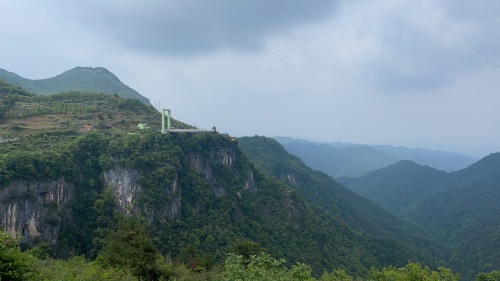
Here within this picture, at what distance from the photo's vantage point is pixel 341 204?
128375 mm

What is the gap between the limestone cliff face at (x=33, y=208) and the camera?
126 feet

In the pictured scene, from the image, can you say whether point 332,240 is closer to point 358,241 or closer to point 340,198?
point 358,241

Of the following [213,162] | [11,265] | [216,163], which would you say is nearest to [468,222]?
[216,163]

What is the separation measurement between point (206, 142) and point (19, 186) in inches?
1381

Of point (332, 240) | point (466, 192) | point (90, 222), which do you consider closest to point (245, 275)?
point (90, 222)

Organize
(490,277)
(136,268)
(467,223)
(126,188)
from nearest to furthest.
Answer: (136,268) → (490,277) → (126,188) → (467,223)

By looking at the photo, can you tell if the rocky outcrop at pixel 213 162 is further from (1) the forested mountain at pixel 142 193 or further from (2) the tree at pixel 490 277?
(2) the tree at pixel 490 277

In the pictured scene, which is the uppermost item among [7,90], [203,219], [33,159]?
[7,90]

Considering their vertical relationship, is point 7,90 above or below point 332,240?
above

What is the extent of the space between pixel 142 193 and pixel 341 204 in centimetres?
9032

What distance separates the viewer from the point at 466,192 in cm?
19512

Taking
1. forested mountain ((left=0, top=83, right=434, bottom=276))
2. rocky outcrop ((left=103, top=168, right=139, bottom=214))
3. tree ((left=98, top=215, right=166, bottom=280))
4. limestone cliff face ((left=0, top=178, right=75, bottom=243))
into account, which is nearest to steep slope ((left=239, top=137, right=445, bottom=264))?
forested mountain ((left=0, top=83, right=434, bottom=276))

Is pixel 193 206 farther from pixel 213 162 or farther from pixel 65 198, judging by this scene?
pixel 65 198

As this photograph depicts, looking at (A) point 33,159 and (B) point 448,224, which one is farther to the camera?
(B) point 448,224
